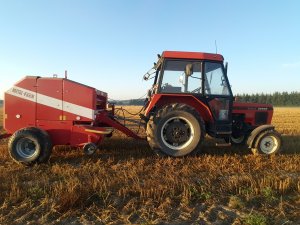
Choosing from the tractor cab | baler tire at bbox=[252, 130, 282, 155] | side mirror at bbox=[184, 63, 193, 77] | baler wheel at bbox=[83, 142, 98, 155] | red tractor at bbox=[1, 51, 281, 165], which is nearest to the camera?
baler wheel at bbox=[83, 142, 98, 155]

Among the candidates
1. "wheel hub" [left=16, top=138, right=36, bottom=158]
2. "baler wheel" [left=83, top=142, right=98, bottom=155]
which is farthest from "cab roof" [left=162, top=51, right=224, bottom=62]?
"wheel hub" [left=16, top=138, right=36, bottom=158]

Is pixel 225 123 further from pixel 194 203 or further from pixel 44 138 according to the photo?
pixel 44 138

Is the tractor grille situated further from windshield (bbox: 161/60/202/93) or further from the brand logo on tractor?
the brand logo on tractor

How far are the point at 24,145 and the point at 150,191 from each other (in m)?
3.39

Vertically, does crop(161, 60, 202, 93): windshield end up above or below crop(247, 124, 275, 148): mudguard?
above

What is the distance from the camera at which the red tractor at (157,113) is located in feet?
22.9

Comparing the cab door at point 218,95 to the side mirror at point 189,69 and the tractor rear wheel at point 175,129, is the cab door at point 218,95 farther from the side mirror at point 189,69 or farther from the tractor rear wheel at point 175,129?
the tractor rear wheel at point 175,129

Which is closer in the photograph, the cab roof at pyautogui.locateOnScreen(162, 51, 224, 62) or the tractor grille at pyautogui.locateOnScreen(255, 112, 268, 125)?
the cab roof at pyautogui.locateOnScreen(162, 51, 224, 62)

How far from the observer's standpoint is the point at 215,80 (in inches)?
298

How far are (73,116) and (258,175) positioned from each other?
4.10m

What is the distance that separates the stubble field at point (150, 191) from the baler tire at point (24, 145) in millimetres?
202

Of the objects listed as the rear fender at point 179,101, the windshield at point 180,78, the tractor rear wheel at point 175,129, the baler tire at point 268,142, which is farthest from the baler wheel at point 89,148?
the baler tire at point 268,142

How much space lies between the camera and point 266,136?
775cm

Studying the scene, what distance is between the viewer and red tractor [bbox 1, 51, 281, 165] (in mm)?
6973
